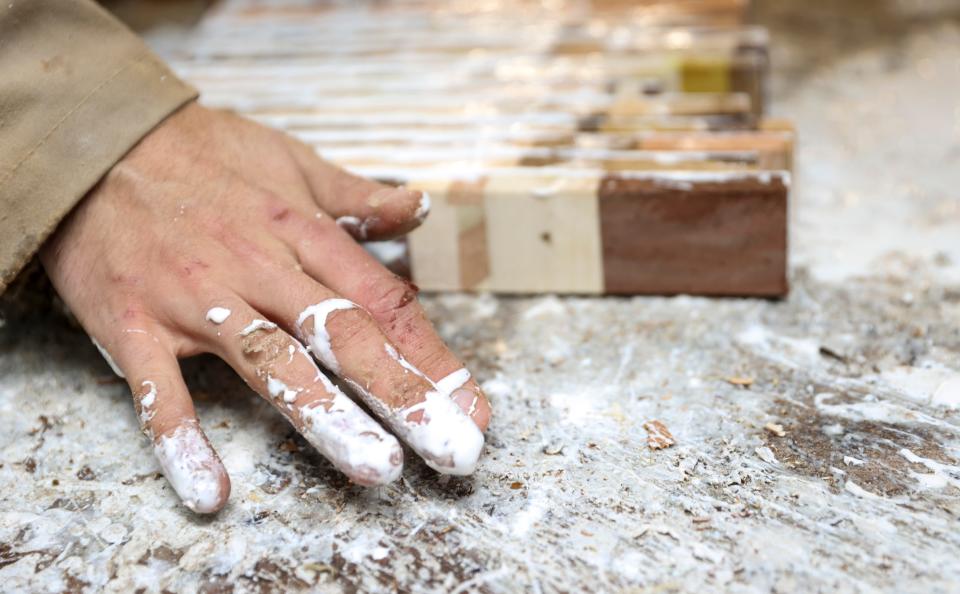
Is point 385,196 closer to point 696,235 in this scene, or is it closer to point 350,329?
point 350,329

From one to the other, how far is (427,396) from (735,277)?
611 millimetres

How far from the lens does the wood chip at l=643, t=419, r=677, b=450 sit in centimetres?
107

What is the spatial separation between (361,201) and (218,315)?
0.27 metres

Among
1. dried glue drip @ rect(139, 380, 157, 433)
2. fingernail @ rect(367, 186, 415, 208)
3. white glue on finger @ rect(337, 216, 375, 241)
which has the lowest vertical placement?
dried glue drip @ rect(139, 380, 157, 433)

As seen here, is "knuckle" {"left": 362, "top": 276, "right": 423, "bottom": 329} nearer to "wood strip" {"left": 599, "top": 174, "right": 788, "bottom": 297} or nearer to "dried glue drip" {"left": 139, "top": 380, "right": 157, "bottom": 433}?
"dried glue drip" {"left": 139, "top": 380, "right": 157, "bottom": 433}

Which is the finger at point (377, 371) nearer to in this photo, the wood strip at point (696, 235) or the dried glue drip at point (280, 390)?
the dried glue drip at point (280, 390)

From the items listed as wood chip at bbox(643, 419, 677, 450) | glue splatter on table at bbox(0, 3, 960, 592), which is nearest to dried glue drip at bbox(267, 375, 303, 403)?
glue splatter on table at bbox(0, 3, 960, 592)

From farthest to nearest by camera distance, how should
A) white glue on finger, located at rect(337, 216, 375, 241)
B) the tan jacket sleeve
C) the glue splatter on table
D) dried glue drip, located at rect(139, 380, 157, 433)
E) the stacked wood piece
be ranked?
the stacked wood piece
white glue on finger, located at rect(337, 216, 375, 241)
the tan jacket sleeve
dried glue drip, located at rect(139, 380, 157, 433)
the glue splatter on table

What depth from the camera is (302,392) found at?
1.01 m

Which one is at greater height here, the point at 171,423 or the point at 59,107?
the point at 59,107

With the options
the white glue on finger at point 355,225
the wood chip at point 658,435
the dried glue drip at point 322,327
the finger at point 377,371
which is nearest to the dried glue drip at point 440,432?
the finger at point 377,371

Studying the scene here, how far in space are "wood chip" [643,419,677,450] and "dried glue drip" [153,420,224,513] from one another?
1.60 ft

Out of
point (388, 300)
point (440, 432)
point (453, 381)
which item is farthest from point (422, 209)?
point (440, 432)

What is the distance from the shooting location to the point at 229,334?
108 cm
